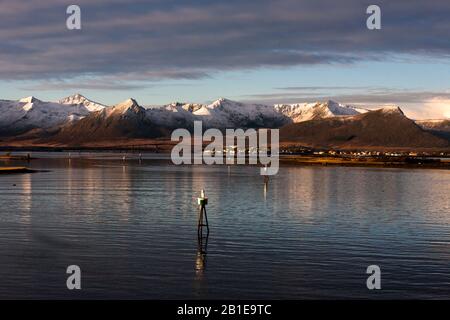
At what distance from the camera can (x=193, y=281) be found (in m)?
34.3

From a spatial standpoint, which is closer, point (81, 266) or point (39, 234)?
point (81, 266)

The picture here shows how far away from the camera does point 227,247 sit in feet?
146

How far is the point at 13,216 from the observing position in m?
60.1

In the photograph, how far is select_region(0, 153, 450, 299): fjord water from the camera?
33.1 metres

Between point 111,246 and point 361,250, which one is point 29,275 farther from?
point 361,250

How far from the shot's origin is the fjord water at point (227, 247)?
33.1 meters
